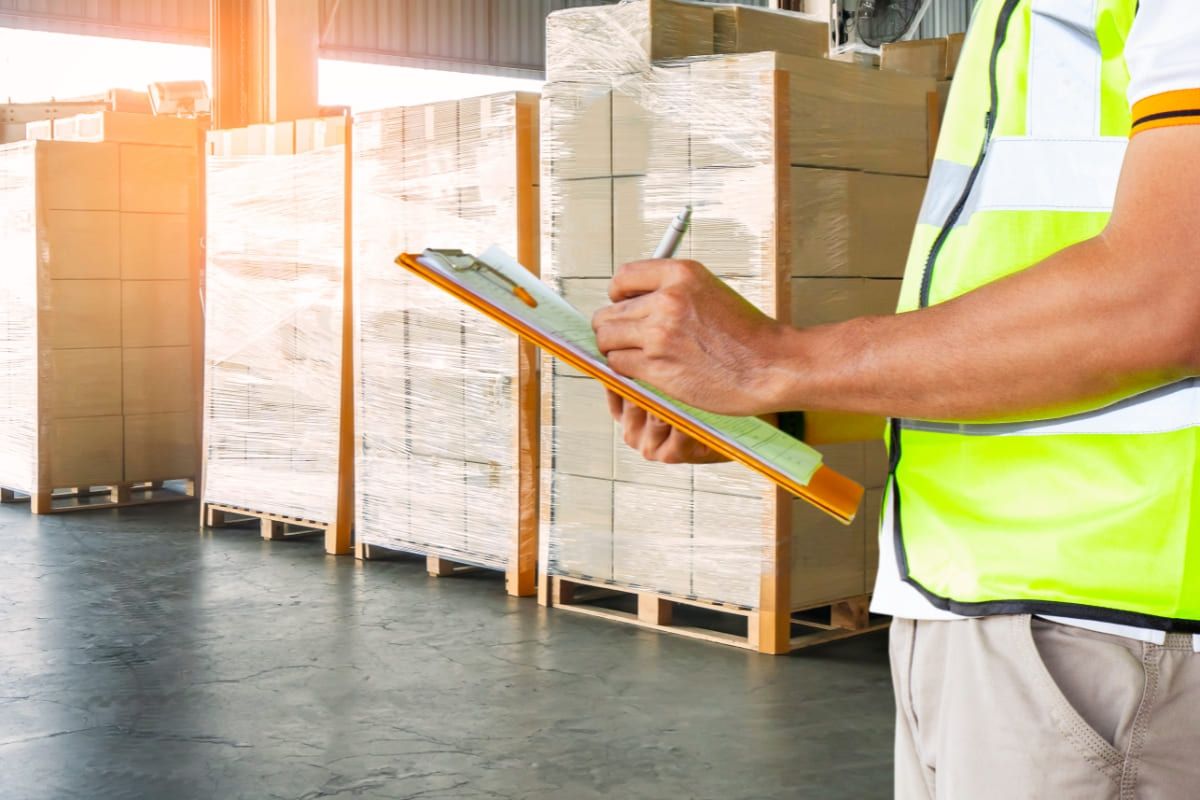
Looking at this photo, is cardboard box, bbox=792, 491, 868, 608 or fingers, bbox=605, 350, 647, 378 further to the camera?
cardboard box, bbox=792, 491, 868, 608

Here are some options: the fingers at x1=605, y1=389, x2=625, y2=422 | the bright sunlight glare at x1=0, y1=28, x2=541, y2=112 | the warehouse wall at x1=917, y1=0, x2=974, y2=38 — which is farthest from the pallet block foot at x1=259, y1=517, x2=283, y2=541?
the warehouse wall at x1=917, y1=0, x2=974, y2=38

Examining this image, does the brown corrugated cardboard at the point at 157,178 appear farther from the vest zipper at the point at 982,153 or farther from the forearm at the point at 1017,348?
the forearm at the point at 1017,348

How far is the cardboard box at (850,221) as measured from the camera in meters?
5.25

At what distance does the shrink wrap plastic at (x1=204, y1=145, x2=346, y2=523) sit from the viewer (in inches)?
287

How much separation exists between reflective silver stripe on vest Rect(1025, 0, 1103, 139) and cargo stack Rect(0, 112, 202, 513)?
865 cm

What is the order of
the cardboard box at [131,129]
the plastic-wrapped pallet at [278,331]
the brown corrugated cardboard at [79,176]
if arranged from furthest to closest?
the cardboard box at [131,129] < the brown corrugated cardboard at [79,176] < the plastic-wrapped pallet at [278,331]

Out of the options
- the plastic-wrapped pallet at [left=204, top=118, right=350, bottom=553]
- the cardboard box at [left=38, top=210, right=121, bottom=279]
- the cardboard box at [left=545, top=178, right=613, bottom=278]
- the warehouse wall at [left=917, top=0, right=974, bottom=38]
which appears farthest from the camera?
the warehouse wall at [left=917, top=0, right=974, bottom=38]

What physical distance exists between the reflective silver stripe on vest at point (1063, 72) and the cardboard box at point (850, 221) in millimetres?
4101

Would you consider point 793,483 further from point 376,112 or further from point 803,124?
point 376,112

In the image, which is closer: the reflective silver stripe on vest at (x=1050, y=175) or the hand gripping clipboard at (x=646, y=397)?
the reflective silver stripe on vest at (x=1050, y=175)

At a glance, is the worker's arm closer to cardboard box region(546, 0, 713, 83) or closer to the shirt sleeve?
the shirt sleeve

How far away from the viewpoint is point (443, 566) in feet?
22.3

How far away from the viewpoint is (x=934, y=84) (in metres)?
5.91

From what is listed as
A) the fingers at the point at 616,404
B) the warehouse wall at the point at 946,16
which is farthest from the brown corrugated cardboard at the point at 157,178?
the warehouse wall at the point at 946,16
